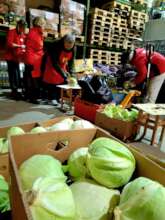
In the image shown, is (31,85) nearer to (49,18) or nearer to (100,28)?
(49,18)

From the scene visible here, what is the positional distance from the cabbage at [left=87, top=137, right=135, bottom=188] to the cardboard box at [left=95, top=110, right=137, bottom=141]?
63.2 inches

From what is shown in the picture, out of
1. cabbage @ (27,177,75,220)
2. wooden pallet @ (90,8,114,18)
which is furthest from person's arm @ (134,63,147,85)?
cabbage @ (27,177,75,220)

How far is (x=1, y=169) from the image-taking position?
132cm

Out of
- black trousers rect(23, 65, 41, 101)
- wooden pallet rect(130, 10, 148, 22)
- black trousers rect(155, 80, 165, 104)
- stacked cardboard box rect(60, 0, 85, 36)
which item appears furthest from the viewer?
wooden pallet rect(130, 10, 148, 22)

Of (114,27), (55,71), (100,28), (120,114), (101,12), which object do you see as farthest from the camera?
(114,27)

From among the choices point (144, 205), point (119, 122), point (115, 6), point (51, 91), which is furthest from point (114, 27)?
point (144, 205)

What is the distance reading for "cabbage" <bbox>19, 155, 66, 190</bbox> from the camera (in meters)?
0.78

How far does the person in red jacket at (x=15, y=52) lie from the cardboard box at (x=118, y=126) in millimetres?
2570

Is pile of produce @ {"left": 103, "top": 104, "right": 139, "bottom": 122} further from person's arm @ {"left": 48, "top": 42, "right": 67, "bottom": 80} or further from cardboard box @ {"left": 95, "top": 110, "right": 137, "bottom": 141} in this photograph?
person's arm @ {"left": 48, "top": 42, "right": 67, "bottom": 80}

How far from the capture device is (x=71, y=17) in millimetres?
5605

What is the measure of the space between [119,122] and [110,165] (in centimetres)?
170

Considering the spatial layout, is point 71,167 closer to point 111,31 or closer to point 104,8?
point 111,31

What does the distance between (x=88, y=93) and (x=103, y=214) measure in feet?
8.42

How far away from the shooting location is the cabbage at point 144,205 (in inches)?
23.6
